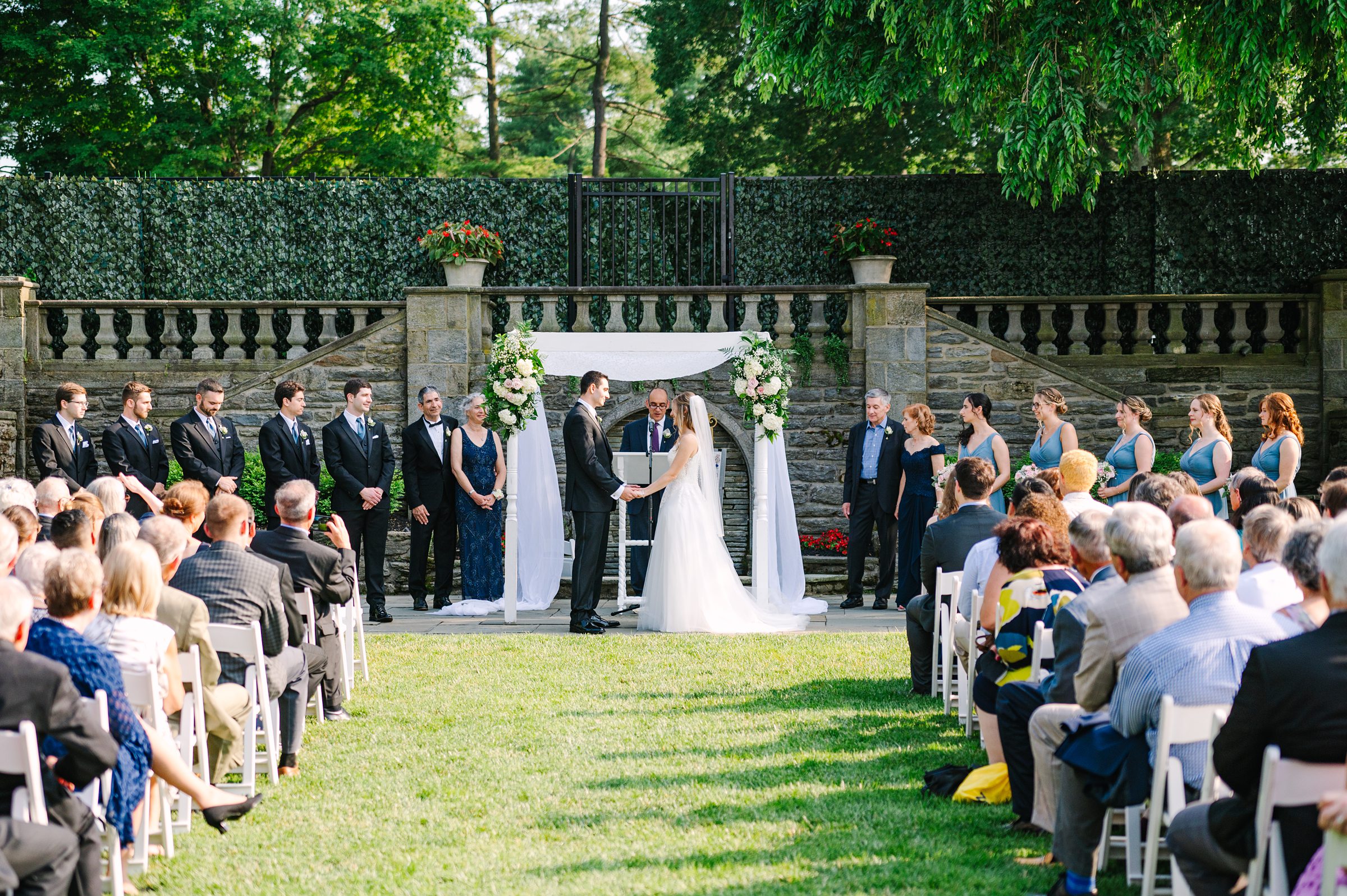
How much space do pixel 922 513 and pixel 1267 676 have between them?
294 inches

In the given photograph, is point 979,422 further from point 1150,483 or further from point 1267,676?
point 1267,676

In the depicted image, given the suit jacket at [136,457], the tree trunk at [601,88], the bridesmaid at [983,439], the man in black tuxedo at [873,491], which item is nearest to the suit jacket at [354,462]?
the suit jacket at [136,457]

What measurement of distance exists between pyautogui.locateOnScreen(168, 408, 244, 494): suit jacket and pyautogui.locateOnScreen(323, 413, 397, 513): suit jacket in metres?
0.76

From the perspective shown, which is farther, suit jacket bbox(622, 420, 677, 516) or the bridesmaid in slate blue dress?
suit jacket bbox(622, 420, 677, 516)

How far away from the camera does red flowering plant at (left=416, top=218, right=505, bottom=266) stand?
13312 mm

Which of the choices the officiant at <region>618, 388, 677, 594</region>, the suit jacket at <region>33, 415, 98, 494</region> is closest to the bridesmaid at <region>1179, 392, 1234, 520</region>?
the officiant at <region>618, 388, 677, 594</region>

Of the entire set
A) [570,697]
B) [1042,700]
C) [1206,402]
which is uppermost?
[1206,402]

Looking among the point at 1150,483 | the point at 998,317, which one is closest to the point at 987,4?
the point at 998,317

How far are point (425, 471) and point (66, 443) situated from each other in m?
2.84

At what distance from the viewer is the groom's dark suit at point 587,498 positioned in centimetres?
962

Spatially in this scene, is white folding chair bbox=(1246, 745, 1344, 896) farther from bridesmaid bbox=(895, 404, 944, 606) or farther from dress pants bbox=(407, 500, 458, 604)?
dress pants bbox=(407, 500, 458, 604)

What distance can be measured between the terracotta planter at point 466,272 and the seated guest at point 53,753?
982cm

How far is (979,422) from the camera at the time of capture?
959cm

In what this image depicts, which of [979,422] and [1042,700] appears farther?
[979,422]
